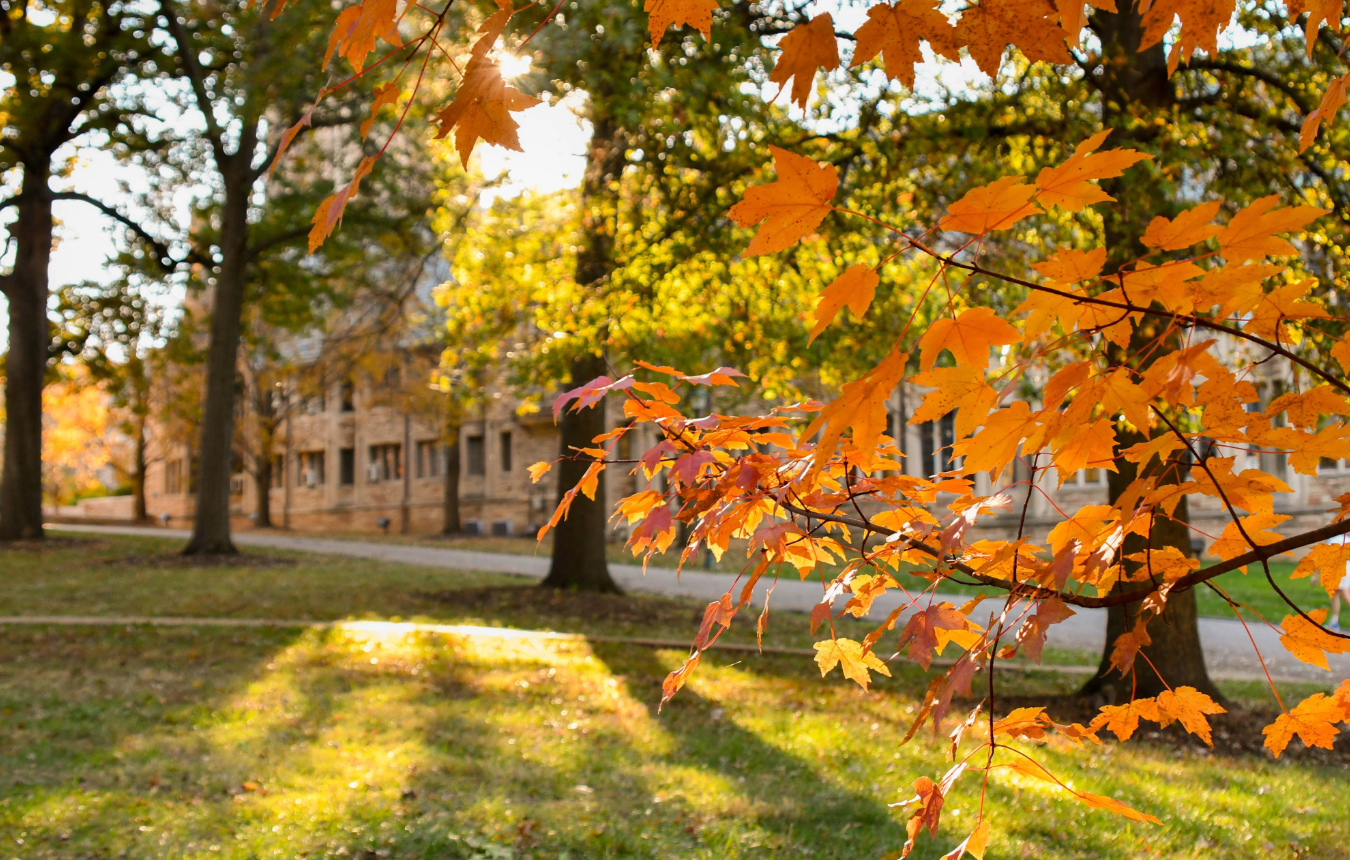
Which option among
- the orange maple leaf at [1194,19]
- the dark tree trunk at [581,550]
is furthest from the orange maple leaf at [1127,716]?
the dark tree trunk at [581,550]

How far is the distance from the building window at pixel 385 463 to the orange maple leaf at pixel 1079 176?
→ 121 ft

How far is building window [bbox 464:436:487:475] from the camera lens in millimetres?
35097

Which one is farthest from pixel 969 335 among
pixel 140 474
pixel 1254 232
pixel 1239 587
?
pixel 140 474

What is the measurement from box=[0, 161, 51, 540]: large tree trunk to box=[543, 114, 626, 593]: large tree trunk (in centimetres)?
1103

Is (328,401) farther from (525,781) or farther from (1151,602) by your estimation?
(1151,602)

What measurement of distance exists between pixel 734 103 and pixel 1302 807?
5403mm

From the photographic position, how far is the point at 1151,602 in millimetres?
1615

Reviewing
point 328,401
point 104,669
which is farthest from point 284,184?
point 328,401

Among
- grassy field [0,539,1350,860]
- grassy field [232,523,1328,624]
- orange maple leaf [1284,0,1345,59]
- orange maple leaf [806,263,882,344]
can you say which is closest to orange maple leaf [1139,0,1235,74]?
orange maple leaf [1284,0,1345,59]

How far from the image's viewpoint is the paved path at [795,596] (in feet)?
32.8

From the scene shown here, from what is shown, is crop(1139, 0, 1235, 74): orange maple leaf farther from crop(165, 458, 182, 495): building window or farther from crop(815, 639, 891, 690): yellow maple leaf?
crop(165, 458, 182, 495): building window

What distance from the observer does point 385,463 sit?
1489 inches

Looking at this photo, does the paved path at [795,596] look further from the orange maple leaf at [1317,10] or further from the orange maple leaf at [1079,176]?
the orange maple leaf at [1079,176]

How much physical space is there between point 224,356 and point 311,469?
23600mm
